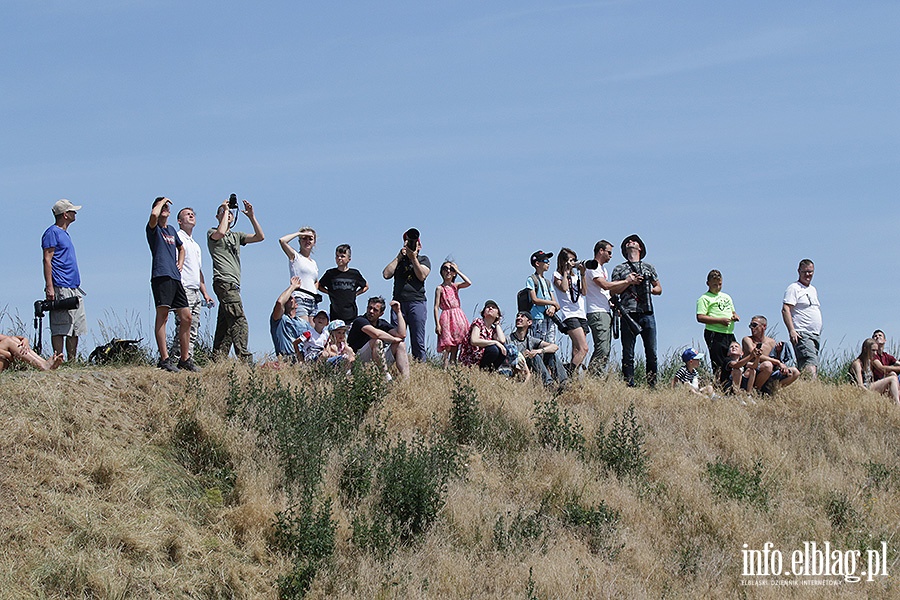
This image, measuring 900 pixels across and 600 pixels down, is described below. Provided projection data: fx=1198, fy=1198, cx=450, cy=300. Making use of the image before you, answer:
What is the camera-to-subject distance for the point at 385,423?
1448 cm

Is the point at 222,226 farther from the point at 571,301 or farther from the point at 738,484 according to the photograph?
the point at 738,484

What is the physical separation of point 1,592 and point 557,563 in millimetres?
5550

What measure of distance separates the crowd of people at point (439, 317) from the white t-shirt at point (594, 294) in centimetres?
1

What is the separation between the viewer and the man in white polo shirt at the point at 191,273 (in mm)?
14977

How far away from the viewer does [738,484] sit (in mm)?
14922

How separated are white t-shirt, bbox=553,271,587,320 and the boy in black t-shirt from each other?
9.36 feet

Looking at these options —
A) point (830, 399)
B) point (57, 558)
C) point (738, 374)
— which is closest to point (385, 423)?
point (57, 558)

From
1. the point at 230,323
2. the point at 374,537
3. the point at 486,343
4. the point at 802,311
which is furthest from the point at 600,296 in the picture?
the point at 374,537

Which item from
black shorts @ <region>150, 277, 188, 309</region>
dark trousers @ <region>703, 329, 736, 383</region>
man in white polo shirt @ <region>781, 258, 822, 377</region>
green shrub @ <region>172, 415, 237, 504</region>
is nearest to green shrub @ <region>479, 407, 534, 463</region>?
green shrub @ <region>172, 415, 237, 504</region>

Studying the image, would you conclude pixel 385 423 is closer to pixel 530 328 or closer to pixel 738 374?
pixel 530 328

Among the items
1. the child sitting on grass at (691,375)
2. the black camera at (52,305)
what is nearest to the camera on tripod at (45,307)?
the black camera at (52,305)

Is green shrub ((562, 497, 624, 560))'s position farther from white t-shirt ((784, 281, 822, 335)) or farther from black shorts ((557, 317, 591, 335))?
white t-shirt ((784, 281, 822, 335))

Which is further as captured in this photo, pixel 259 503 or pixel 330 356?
pixel 330 356

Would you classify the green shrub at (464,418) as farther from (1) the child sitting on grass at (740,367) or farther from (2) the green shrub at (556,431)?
(1) the child sitting on grass at (740,367)
